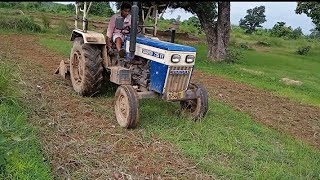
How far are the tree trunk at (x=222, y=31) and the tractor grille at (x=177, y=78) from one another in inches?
332

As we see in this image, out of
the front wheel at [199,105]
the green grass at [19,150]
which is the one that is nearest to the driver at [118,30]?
the front wheel at [199,105]

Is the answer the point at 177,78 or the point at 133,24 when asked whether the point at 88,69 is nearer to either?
the point at 133,24

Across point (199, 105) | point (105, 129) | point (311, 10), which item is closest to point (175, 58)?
point (199, 105)

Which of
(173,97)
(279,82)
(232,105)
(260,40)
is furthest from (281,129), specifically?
(260,40)

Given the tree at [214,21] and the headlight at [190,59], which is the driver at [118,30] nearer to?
the headlight at [190,59]

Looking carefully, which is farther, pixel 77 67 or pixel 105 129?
pixel 77 67

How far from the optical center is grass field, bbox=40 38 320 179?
446 centimetres

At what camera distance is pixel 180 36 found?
23.5 metres

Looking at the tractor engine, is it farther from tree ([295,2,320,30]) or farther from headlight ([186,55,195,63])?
tree ([295,2,320,30])

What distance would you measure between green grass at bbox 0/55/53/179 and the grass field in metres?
1.52

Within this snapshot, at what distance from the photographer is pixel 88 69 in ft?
21.1

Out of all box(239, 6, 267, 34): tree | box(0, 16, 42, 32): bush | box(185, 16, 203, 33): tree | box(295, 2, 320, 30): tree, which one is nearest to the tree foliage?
box(239, 6, 267, 34): tree

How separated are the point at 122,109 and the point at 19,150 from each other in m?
1.86

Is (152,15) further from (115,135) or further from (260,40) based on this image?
(260,40)
